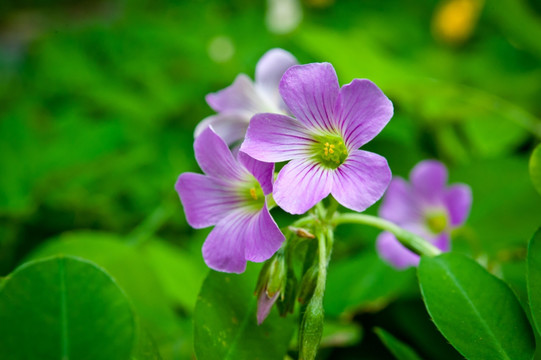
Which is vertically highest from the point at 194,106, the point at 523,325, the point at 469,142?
the point at 523,325

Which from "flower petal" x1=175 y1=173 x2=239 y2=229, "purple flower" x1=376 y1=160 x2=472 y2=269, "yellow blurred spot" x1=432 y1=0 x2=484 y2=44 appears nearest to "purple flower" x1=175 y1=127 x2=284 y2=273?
"flower petal" x1=175 y1=173 x2=239 y2=229

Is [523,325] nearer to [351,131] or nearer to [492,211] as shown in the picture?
[351,131]

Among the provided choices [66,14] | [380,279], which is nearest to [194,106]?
[380,279]

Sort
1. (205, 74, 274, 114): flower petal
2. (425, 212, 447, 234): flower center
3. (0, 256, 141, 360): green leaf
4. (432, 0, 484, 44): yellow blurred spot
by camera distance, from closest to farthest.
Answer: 1. (0, 256, 141, 360): green leaf
2. (205, 74, 274, 114): flower petal
3. (425, 212, 447, 234): flower center
4. (432, 0, 484, 44): yellow blurred spot

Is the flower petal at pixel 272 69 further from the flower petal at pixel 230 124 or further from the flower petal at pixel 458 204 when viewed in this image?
the flower petal at pixel 458 204

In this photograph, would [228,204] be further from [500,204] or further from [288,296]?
[500,204]

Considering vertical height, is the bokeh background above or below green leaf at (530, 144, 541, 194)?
below

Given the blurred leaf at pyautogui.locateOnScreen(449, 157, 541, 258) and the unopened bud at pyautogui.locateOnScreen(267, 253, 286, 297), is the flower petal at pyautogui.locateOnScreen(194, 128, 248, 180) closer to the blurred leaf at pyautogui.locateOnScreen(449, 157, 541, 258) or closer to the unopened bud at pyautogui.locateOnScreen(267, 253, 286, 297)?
the unopened bud at pyautogui.locateOnScreen(267, 253, 286, 297)

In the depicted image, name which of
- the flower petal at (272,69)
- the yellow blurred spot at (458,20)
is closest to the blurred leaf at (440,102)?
the yellow blurred spot at (458,20)
